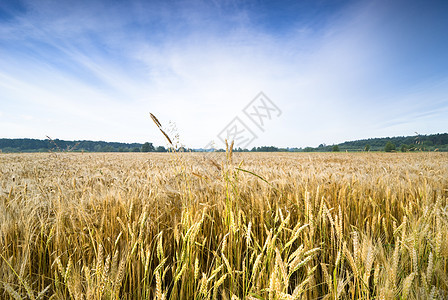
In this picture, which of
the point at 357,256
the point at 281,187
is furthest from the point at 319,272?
the point at 281,187

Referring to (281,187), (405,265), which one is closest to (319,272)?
(405,265)

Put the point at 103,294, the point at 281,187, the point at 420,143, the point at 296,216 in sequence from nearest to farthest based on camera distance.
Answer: the point at 103,294 < the point at 296,216 < the point at 281,187 < the point at 420,143

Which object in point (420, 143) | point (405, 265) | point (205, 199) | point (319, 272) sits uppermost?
point (420, 143)

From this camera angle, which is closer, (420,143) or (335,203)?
(335,203)

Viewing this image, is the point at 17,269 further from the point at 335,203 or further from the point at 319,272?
the point at 335,203

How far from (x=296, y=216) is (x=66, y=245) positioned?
1584mm

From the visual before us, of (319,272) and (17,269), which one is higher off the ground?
(17,269)

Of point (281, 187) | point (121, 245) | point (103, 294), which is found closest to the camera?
point (103, 294)

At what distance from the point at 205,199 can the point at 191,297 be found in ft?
2.76

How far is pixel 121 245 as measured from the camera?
121cm

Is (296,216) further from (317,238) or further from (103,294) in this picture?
(103,294)

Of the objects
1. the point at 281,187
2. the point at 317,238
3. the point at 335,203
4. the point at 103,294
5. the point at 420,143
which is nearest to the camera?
the point at 103,294

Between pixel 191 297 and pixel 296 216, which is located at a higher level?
pixel 296 216

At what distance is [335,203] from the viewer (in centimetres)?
183
